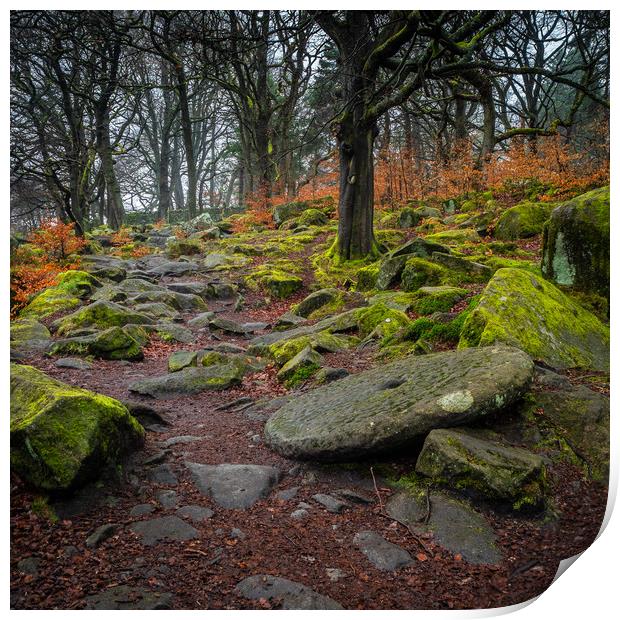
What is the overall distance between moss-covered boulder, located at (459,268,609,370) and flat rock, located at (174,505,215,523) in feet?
8.15

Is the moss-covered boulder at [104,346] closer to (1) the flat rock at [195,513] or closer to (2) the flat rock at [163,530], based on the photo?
(1) the flat rock at [195,513]

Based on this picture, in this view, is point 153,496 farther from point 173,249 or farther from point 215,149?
point 215,149

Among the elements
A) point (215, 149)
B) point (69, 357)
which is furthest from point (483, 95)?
point (215, 149)

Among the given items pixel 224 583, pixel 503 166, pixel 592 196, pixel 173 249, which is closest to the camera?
pixel 224 583

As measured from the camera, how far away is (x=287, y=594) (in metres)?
1.78

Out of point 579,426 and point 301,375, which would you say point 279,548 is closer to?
point 579,426

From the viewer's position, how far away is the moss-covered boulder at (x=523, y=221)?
933 cm

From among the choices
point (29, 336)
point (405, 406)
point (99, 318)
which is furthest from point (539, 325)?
point (29, 336)

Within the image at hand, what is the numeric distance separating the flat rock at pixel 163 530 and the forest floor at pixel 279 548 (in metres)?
0.03

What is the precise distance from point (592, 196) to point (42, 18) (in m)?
4.63

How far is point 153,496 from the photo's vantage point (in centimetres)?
243

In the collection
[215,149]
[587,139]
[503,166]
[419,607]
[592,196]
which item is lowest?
[419,607]

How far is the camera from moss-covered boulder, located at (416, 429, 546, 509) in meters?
2.24
